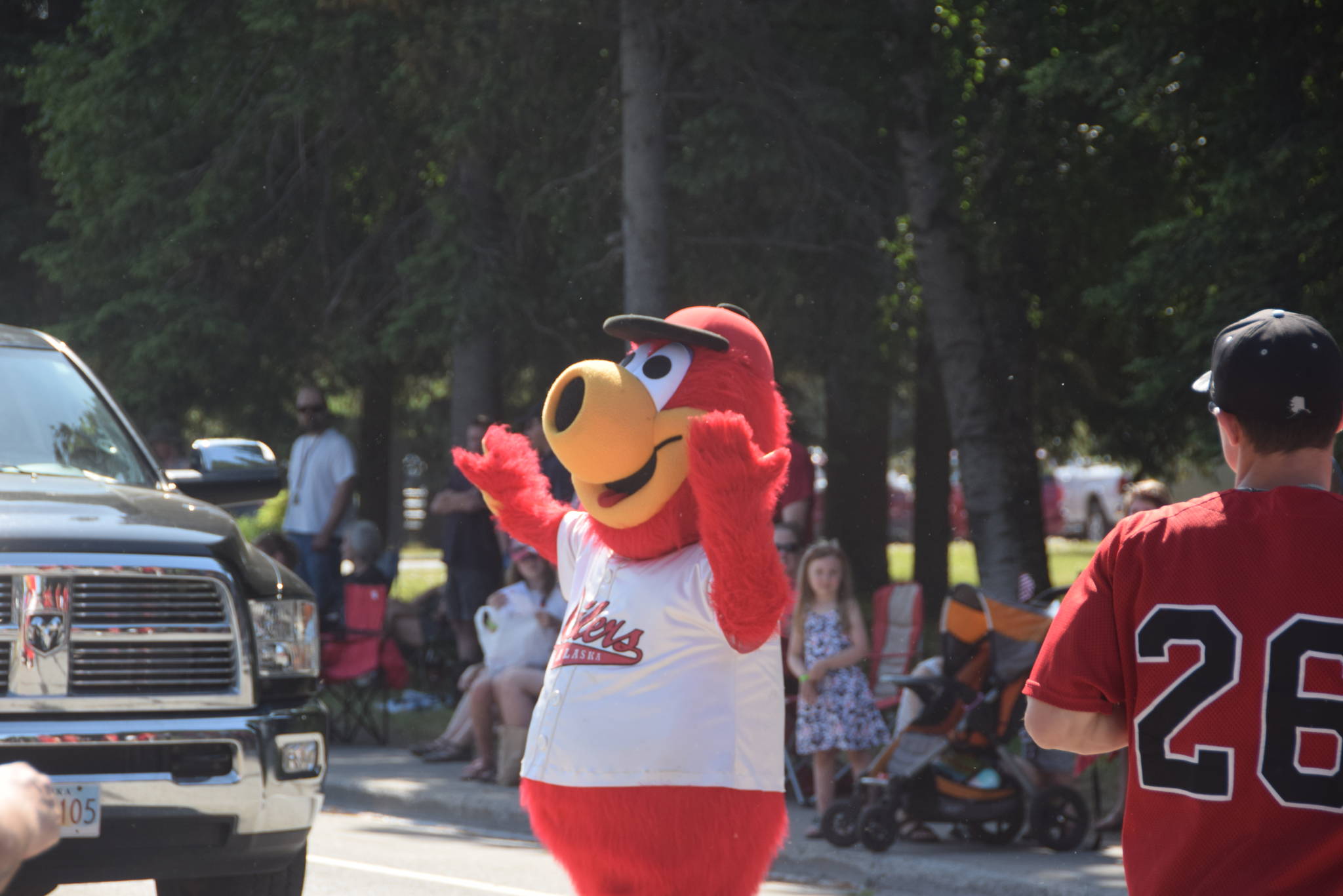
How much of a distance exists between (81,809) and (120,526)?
2.87ft

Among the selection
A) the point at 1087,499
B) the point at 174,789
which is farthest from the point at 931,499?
the point at 1087,499

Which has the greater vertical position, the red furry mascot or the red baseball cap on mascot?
the red baseball cap on mascot

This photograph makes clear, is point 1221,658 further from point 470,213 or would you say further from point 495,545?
point 470,213

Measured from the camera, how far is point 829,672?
8633 mm

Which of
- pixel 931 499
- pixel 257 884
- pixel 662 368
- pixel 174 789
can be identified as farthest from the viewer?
pixel 931 499

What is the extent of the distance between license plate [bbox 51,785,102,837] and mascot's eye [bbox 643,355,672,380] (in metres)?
1.97

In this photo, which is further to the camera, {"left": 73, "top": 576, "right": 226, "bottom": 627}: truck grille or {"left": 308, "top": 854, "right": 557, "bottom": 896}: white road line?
{"left": 308, "top": 854, "right": 557, "bottom": 896}: white road line

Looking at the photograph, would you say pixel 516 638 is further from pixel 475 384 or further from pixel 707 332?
pixel 707 332

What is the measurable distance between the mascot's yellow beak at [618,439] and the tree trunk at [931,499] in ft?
47.3

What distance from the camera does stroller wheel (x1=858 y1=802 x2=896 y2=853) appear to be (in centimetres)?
788

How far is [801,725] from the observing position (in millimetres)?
8570

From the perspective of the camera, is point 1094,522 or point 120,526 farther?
point 1094,522

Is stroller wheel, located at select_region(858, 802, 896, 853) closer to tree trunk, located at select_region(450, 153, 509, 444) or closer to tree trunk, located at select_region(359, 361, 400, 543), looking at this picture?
tree trunk, located at select_region(450, 153, 509, 444)

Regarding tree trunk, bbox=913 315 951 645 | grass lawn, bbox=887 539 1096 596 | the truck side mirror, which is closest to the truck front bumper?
the truck side mirror
